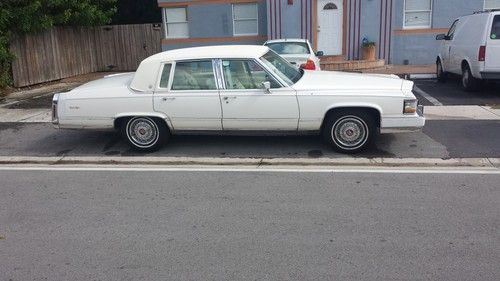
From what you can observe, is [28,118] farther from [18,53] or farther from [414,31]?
Answer: [414,31]

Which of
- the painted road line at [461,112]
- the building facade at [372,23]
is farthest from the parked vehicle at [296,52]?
the building facade at [372,23]

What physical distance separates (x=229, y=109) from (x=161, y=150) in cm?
133

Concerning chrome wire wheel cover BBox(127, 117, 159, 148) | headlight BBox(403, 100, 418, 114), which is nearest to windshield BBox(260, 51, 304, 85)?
headlight BBox(403, 100, 418, 114)

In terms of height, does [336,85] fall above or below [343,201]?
above

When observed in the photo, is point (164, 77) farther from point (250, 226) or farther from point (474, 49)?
point (474, 49)

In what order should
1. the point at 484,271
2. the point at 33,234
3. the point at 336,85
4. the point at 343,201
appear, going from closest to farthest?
1. the point at 484,271
2. the point at 33,234
3. the point at 343,201
4. the point at 336,85

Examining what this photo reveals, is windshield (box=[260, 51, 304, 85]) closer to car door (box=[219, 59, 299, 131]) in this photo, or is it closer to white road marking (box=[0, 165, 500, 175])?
car door (box=[219, 59, 299, 131])

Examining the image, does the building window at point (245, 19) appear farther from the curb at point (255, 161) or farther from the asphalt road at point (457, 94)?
the curb at point (255, 161)

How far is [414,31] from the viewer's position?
1878 cm

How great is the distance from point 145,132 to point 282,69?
230 cm

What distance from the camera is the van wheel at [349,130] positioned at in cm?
751

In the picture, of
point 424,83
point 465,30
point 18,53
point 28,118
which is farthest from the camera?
point 18,53

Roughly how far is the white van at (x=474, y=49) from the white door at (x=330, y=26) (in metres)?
5.04

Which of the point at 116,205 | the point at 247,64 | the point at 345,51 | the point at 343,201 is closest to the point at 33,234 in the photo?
the point at 116,205
